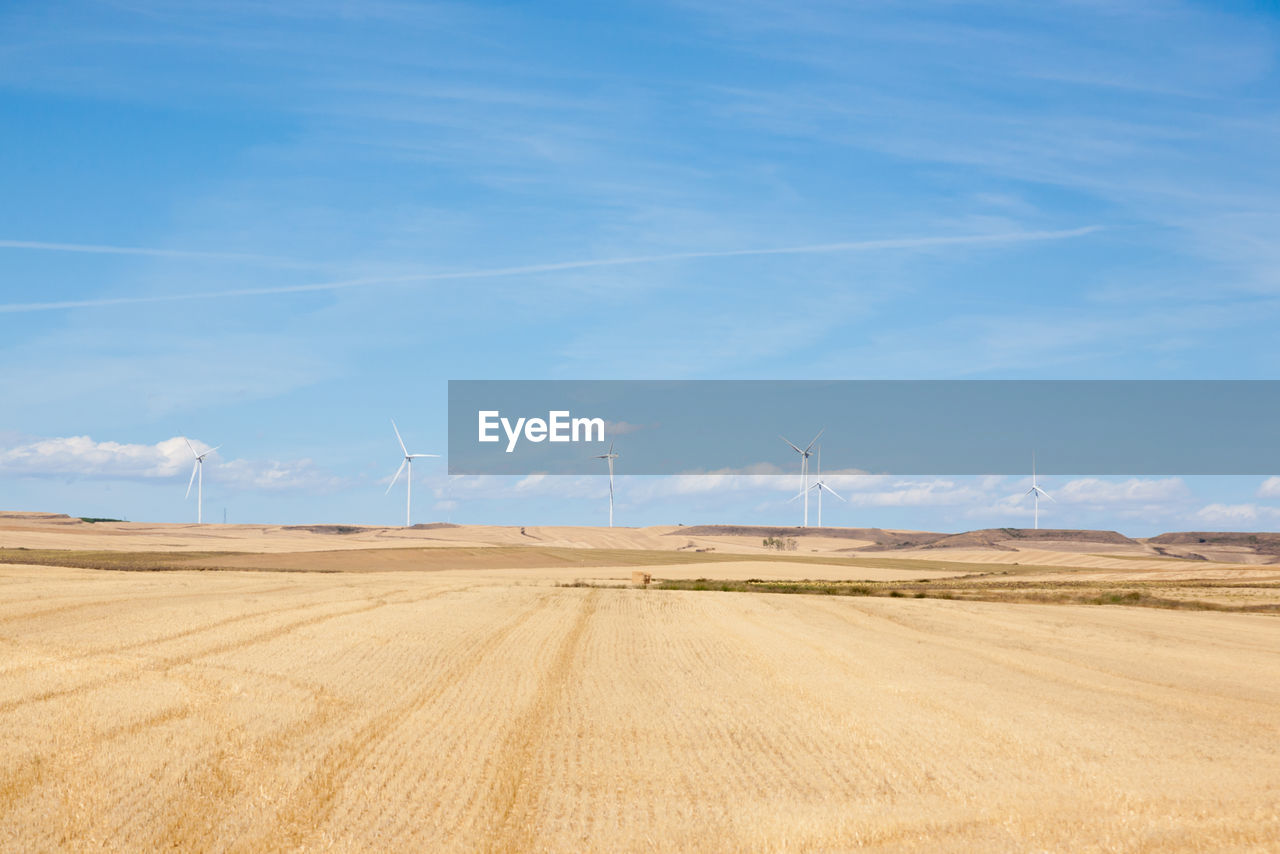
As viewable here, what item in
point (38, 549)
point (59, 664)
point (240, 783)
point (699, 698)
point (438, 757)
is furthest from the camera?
point (38, 549)

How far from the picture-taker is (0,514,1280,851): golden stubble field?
898 centimetres

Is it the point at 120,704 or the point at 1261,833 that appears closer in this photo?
the point at 1261,833

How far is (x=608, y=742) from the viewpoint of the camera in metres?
12.4

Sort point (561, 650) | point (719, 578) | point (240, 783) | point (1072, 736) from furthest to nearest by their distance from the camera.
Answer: point (719, 578) < point (561, 650) < point (1072, 736) < point (240, 783)

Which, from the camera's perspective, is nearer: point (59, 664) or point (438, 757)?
point (438, 757)

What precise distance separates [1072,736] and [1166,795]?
9.46 feet

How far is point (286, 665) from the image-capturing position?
57.8 ft

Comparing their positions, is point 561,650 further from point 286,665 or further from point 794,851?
point 794,851

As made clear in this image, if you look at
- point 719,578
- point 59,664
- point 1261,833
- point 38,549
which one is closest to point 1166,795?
point 1261,833

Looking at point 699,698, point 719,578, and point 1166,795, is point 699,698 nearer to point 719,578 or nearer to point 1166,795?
point 1166,795

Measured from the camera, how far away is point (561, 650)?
21672mm

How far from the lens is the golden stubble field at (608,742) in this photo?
898 cm

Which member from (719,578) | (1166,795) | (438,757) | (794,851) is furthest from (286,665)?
(719,578)

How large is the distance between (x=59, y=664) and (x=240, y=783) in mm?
8847
